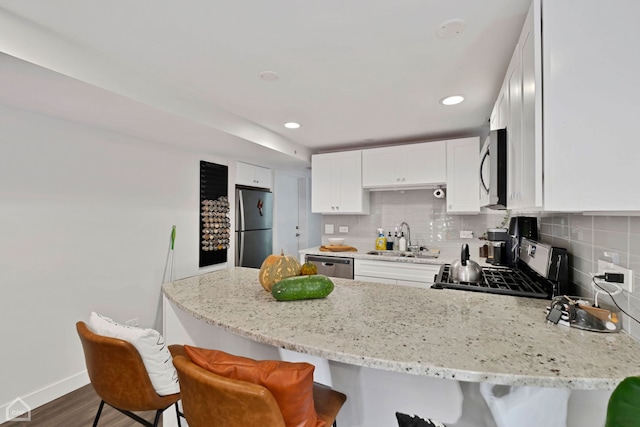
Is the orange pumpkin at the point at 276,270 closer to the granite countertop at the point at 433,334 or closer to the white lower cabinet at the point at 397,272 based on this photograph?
the granite countertop at the point at 433,334

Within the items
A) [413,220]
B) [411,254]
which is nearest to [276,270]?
[411,254]

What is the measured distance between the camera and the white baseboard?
6.61 feet

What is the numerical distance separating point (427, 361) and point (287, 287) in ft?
2.33

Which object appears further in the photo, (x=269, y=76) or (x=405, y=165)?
(x=405, y=165)

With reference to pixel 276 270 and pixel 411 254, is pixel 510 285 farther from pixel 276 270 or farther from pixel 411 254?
pixel 411 254

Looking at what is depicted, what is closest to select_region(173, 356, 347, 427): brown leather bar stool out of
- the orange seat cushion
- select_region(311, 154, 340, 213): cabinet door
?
the orange seat cushion

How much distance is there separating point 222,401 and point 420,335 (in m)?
0.65

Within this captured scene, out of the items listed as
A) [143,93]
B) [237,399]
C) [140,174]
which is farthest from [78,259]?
[237,399]

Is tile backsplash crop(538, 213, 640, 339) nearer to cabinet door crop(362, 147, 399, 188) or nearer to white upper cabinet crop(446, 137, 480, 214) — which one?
white upper cabinet crop(446, 137, 480, 214)

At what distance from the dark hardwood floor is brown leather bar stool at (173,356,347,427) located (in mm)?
1615

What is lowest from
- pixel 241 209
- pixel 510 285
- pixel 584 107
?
pixel 510 285

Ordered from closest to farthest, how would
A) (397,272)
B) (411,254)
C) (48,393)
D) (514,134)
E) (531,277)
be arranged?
(514,134) → (531,277) → (48,393) → (397,272) → (411,254)

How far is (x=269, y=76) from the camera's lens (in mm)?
2037

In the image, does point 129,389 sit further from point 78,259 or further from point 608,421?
point 78,259
